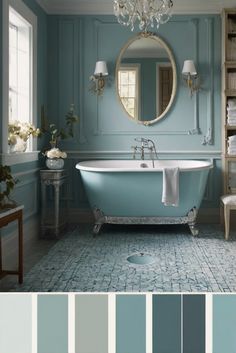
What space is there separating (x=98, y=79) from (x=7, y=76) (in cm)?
154

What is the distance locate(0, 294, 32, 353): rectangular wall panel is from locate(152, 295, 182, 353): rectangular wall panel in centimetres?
24

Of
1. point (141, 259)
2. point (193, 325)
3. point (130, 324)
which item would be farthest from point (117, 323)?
point (141, 259)

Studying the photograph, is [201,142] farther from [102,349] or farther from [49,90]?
[102,349]

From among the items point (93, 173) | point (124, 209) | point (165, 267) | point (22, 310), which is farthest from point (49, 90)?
point (22, 310)

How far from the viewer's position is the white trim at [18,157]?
2987 millimetres

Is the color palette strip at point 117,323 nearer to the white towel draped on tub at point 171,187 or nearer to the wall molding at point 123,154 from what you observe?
the white towel draped on tub at point 171,187

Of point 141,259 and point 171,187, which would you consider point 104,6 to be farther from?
point 141,259

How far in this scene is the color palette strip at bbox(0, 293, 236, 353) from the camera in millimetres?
769

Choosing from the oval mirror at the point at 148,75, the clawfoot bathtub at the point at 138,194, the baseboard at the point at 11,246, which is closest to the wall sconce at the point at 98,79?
the oval mirror at the point at 148,75

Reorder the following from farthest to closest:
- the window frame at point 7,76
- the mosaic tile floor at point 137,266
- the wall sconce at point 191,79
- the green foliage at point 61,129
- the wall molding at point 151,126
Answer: the wall molding at point 151,126 < the wall sconce at point 191,79 < the green foliage at point 61,129 < the window frame at point 7,76 < the mosaic tile floor at point 137,266

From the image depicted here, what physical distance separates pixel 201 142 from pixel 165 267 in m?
1.97

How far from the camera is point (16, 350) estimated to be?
792 millimetres

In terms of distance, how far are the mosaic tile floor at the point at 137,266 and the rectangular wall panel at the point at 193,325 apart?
5.08 ft

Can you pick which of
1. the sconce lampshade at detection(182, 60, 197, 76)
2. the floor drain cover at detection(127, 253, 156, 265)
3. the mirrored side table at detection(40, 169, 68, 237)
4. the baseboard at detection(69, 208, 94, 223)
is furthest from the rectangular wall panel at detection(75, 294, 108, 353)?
the sconce lampshade at detection(182, 60, 197, 76)
